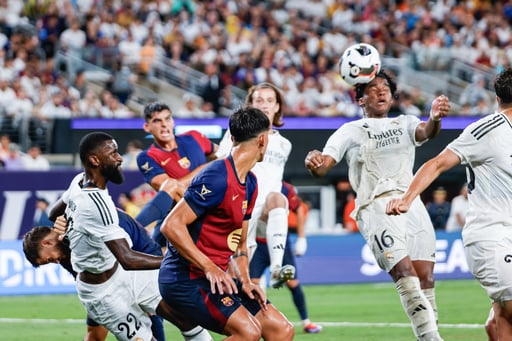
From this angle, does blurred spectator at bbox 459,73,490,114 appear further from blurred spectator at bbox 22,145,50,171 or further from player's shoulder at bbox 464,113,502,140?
player's shoulder at bbox 464,113,502,140

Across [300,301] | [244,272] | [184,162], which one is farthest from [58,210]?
[300,301]

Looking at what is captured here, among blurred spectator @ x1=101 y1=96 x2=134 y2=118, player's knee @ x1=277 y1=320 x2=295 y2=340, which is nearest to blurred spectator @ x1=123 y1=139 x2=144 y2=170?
blurred spectator @ x1=101 y1=96 x2=134 y2=118

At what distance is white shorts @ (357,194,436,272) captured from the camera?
895 centimetres

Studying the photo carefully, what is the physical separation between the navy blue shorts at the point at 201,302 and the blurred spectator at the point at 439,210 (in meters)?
15.3

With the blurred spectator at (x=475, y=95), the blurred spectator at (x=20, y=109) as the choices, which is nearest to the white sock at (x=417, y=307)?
the blurred spectator at (x=20, y=109)

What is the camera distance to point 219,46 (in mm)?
27453

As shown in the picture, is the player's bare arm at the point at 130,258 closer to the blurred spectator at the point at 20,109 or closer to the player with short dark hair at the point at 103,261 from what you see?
the player with short dark hair at the point at 103,261

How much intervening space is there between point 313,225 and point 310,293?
13.5 ft

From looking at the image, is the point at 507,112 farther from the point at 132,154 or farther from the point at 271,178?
the point at 132,154

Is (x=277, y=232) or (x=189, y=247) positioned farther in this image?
(x=277, y=232)

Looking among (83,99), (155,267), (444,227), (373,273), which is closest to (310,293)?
(373,273)

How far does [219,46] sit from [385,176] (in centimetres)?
1866

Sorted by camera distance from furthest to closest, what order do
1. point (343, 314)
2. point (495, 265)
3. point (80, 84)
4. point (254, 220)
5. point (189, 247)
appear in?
point (80, 84)
point (343, 314)
point (254, 220)
point (495, 265)
point (189, 247)

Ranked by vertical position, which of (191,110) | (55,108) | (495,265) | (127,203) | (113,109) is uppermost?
(495,265)
